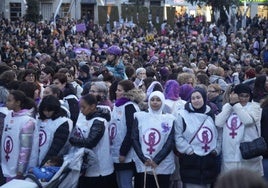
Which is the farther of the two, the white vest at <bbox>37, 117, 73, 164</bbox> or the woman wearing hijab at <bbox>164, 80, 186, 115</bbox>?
the woman wearing hijab at <bbox>164, 80, 186, 115</bbox>

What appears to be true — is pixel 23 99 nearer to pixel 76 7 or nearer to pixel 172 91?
pixel 172 91

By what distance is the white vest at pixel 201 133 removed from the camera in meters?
7.39

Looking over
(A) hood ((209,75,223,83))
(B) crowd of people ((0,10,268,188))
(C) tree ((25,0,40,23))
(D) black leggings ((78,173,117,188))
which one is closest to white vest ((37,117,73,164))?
(B) crowd of people ((0,10,268,188))

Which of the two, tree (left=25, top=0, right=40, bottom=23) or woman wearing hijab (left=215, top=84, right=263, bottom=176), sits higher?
tree (left=25, top=0, right=40, bottom=23)

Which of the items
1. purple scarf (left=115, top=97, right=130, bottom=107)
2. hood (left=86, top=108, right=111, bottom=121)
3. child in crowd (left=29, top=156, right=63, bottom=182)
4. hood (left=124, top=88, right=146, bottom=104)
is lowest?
child in crowd (left=29, top=156, right=63, bottom=182)

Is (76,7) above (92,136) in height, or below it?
above

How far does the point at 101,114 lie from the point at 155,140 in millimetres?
715

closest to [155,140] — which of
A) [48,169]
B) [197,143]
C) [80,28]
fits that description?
[197,143]

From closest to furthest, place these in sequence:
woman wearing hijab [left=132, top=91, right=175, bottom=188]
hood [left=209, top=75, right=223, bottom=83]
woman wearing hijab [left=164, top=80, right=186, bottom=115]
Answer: woman wearing hijab [left=132, top=91, right=175, bottom=188], woman wearing hijab [left=164, top=80, right=186, bottom=115], hood [left=209, top=75, right=223, bottom=83]

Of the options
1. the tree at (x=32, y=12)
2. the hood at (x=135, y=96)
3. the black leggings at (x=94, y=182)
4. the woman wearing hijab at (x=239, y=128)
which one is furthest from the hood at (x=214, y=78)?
the tree at (x=32, y=12)

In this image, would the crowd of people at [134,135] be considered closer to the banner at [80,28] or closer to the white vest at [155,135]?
the white vest at [155,135]

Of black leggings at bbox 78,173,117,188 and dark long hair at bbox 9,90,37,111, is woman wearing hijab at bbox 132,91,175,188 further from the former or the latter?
dark long hair at bbox 9,90,37,111

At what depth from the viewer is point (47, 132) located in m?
7.27

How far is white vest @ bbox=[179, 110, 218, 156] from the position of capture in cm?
739
